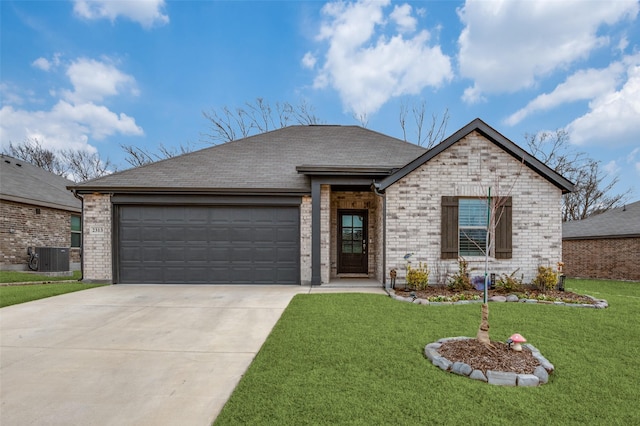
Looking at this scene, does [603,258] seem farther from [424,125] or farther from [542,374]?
[542,374]

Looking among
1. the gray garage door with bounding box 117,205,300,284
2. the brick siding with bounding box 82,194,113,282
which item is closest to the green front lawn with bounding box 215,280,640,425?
the gray garage door with bounding box 117,205,300,284

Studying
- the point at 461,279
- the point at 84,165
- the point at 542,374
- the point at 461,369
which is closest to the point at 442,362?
the point at 461,369

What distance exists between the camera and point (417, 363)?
11.8 feet

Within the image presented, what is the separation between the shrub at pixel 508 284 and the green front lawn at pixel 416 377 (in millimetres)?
2196

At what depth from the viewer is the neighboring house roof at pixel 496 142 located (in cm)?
827

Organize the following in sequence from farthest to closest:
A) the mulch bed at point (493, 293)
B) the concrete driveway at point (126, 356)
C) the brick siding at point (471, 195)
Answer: the brick siding at point (471, 195)
the mulch bed at point (493, 293)
the concrete driveway at point (126, 356)

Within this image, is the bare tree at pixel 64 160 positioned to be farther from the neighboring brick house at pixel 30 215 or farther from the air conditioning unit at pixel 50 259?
the air conditioning unit at pixel 50 259

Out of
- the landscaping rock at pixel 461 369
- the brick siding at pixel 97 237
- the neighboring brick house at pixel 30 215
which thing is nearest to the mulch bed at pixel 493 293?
the landscaping rock at pixel 461 369

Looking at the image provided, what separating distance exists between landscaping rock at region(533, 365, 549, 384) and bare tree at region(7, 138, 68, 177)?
3746cm

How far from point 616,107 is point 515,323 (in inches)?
844

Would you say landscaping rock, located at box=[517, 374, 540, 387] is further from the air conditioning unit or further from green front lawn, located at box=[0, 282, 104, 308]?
the air conditioning unit

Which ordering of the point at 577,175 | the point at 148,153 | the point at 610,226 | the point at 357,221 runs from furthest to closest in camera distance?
the point at 148,153, the point at 577,175, the point at 610,226, the point at 357,221

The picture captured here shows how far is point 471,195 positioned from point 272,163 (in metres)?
6.31

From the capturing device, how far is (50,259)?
12.4 m
